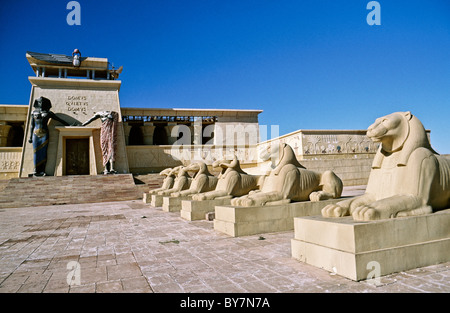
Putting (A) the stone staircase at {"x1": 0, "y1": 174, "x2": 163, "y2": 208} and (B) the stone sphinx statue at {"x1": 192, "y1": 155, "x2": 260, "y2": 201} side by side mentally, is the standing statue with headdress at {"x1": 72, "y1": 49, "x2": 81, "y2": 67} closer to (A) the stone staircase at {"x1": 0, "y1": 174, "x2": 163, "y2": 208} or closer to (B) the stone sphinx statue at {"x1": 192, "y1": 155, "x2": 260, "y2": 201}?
(A) the stone staircase at {"x1": 0, "y1": 174, "x2": 163, "y2": 208}

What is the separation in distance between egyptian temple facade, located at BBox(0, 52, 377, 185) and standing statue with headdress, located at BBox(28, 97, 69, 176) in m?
0.56

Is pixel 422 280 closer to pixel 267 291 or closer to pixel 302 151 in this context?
pixel 267 291

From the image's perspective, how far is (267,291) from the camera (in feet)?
8.79

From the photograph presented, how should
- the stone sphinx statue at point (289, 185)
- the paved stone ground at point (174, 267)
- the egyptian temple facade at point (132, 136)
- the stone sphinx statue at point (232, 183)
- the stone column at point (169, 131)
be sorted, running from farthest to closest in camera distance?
1. the stone column at point (169, 131)
2. the egyptian temple facade at point (132, 136)
3. the stone sphinx statue at point (232, 183)
4. the stone sphinx statue at point (289, 185)
5. the paved stone ground at point (174, 267)

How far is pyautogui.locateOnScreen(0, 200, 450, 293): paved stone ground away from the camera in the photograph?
2791mm

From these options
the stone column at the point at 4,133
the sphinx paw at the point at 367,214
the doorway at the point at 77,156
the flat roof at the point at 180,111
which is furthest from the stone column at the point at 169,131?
the sphinx paw at the point at 367,214

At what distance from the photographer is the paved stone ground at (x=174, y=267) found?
9.16 ft

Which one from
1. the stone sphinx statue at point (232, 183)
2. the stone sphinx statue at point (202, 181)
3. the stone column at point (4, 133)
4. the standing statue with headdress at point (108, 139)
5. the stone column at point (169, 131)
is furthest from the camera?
the stone column at point (169, 131)

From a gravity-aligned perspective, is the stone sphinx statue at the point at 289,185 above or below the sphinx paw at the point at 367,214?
above

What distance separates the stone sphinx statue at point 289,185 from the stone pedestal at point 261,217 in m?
0.13

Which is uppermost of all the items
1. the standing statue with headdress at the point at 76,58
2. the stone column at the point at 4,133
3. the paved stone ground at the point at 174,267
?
the standing statue with headdress at the point at 76,58

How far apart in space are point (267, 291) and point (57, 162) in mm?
21759

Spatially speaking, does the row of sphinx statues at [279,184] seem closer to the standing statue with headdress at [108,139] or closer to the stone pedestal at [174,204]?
the stone pedestal at [174,204]

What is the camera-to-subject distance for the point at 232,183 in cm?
698
